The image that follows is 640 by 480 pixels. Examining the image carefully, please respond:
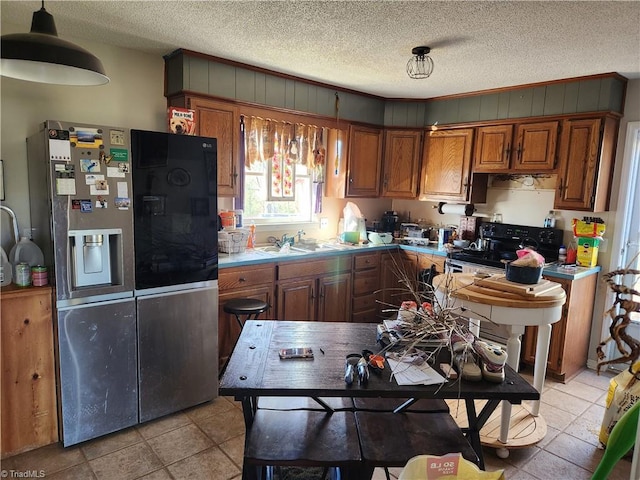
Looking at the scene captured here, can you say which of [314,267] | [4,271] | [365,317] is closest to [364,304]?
[365,317]

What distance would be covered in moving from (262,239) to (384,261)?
1.24 meters

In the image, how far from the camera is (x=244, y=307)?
3.03 metres

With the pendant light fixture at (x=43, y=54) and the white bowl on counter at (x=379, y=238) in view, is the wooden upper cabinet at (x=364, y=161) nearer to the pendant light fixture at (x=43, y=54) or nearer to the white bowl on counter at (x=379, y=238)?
the white bowl on counter at (x=379, y=238)

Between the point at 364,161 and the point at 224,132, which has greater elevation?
the point at 224,132

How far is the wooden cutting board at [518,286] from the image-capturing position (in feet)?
7.72

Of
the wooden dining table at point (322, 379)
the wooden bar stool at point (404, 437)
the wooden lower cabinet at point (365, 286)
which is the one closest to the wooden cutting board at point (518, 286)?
the wooden dining table at point (322, 379)

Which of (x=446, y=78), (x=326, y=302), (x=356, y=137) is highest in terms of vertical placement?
(x=446, y=78)

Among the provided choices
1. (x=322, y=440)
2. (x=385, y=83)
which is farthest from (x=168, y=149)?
(x=385, y=83)

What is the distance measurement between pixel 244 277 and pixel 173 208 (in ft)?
2.90

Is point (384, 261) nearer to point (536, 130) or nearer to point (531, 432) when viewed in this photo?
point (536, 130)

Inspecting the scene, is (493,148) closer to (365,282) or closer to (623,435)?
(365,282)

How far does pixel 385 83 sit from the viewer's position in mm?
3760

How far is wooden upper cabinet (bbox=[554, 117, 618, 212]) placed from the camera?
3332 mm

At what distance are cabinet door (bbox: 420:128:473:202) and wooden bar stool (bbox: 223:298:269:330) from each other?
2.22 metres
